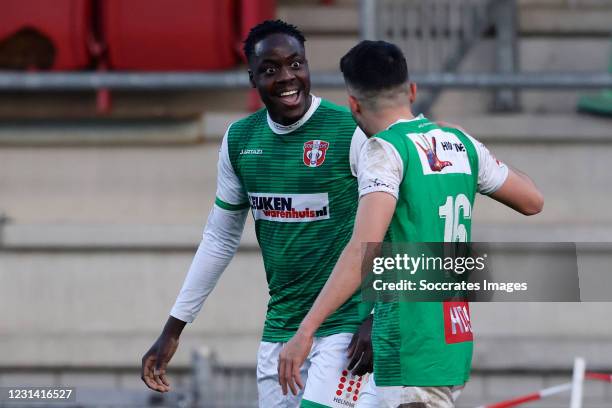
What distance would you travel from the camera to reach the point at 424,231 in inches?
191

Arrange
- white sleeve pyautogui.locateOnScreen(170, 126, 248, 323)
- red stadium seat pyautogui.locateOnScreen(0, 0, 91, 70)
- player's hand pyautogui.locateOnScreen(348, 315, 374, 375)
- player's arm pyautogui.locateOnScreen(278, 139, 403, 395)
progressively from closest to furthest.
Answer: player's arm pyautogui.locateOnScreen(278, 139, 403, 395) < player's hand pyautogui.locateOnScreen(348, 315, 374, 375) < white sleeve pyautogui.locateOnScreen(170, 126, 248, 323) < red stadium seat pyautogui.locateOnScreen(0, 0, 91, 70)

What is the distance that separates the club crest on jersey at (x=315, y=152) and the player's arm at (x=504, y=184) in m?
0.96


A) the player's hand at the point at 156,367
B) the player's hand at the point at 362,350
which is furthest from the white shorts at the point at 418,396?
the player's hand at the point at 156,367

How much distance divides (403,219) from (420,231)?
2.9 inches

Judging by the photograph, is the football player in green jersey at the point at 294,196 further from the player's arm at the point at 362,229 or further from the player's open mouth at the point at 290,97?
the player's arm at the point at 362,229

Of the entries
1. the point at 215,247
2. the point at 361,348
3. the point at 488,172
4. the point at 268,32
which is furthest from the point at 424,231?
the point at 215,247

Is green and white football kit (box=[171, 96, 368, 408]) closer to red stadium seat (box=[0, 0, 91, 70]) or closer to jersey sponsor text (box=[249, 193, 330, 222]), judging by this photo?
jersey sponsor text (box=[249, 193, 330, 222])

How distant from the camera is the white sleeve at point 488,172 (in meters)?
5.09

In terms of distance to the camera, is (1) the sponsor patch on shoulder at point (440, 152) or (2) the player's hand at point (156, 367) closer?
(1) the sponsor patch on shoulder at point (440, 152)

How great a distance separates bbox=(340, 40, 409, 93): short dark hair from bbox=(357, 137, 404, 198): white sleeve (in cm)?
27

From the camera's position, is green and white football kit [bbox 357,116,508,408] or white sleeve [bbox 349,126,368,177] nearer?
green and white football kit [bbox 357,116,508,408]

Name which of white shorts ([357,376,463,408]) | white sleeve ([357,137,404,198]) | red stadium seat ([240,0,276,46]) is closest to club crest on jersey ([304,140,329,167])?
white sleeve ([357,137,404,198])

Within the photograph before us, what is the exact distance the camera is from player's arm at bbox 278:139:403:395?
185 inches

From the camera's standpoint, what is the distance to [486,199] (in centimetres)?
1073
